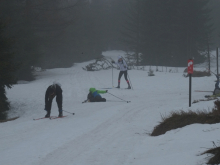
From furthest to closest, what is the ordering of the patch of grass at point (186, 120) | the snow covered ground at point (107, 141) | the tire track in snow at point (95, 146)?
the patch of grass at point (186, 120), the tire track in snow at point (95, 146), the snow covered ground at point (107, 141)

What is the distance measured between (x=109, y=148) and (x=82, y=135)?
5.66ft

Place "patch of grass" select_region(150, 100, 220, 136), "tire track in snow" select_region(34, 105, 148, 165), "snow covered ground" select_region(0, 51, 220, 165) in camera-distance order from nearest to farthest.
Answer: "snow covered ground" select_region(0, 51, 220, 165), "tire track in snow" select_region(34, 105, 148, 165), "patch of grass" select_region(150, 100, 220, 136)

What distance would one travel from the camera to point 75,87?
23531 millimetres

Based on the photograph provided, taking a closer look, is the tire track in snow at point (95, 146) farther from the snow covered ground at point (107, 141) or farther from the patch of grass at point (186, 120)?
the patch of grass at point (186, 120)

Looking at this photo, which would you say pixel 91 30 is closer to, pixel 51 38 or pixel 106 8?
pixel 106 8

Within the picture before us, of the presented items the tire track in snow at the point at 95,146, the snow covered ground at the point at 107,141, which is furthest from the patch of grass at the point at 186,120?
the tire track in snow at the point at 95,146

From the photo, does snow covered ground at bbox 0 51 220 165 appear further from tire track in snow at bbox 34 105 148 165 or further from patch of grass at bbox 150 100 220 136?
patch of grass at bbox 150 100 220 136

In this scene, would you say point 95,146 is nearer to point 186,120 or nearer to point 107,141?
point 107,141

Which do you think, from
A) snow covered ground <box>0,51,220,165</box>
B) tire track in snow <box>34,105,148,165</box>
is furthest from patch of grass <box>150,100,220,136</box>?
tire track in snow <box>34,105,148,165</box>

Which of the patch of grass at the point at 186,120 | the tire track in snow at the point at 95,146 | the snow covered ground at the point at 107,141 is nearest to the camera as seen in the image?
the snow covered ground at the point at 107,141

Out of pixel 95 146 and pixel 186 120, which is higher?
pixel 186 120

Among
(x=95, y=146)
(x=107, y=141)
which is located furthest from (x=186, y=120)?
(x=95, y=146)

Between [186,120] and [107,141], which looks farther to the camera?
[186,120]

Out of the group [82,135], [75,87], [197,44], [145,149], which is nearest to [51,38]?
[75,87]
